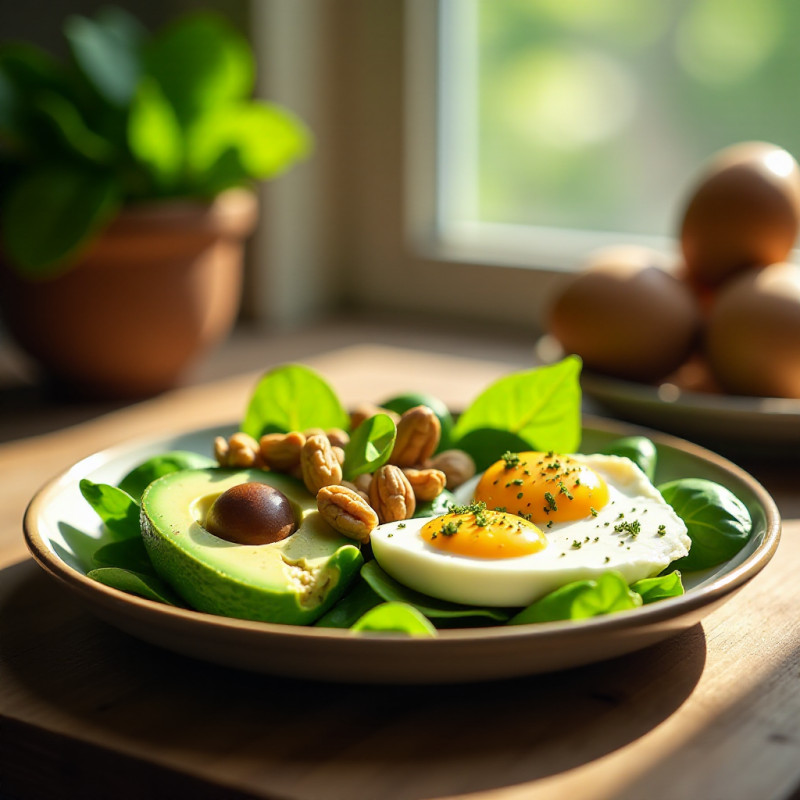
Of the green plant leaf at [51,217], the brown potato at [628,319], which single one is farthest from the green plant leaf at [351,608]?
the green plant leaf at [51,217]

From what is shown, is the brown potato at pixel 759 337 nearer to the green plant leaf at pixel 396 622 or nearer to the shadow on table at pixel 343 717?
the shadow on table at pixel 343 717

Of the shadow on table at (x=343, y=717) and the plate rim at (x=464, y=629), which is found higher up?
the plate rim at (x=464, y=629)

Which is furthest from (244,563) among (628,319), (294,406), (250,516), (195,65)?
(195,65)

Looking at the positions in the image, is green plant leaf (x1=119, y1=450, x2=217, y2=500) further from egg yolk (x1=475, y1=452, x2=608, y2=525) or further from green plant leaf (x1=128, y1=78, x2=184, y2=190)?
green plant leaf (x1=128, y1=78, x2=184, y2=190)

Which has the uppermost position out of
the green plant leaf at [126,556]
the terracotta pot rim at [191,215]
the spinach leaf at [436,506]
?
the terracotta pot rim at [191,215]

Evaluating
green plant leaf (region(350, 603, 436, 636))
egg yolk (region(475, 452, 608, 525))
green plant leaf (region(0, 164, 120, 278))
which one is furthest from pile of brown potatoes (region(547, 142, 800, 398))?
green plant leaf (region(350, 603, 436, 636))

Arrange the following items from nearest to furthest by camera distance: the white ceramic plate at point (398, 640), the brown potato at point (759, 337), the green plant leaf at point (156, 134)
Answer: the white ceramic plate at point (398, 640), the brown potato at point (759, 337), the green plant leaf at point (156, 134)

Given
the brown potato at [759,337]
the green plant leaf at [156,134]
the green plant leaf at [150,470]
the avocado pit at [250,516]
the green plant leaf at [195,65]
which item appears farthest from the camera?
the green plant leaf at [195,65]

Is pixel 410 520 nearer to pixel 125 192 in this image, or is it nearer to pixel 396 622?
pixel 396 622
